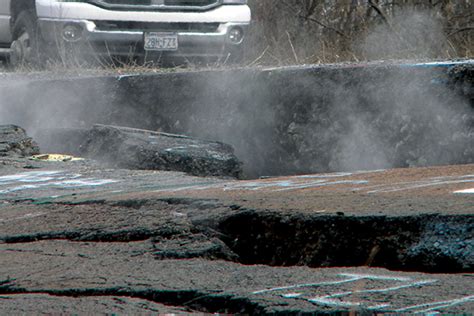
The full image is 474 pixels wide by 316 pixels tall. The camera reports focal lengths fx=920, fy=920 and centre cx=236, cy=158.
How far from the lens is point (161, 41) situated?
27.1 ft

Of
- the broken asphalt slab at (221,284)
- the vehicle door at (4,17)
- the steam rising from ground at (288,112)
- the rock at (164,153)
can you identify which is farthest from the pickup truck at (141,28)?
the broken asphalt slab at (221,284)

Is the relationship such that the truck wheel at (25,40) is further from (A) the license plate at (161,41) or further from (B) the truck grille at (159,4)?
(A) the license plate at (161,41)

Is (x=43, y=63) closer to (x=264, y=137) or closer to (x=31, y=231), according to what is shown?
(x=264, y=137)

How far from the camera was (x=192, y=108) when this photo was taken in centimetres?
588

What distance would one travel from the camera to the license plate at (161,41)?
823cm

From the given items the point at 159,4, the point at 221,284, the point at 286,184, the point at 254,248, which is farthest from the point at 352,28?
the point at 221,284

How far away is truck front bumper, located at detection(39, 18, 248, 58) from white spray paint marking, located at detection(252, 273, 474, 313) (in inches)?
238

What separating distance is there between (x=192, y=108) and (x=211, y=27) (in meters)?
2.85

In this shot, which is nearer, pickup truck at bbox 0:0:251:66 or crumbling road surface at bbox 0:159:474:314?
crumbling road surface at bbox 0:159:474:314

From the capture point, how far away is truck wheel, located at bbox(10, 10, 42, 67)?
8.84m

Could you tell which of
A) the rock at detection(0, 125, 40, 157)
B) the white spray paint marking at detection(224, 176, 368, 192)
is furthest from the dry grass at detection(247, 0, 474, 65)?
the white spray paint marking at detection(224, 176, 368, 192)

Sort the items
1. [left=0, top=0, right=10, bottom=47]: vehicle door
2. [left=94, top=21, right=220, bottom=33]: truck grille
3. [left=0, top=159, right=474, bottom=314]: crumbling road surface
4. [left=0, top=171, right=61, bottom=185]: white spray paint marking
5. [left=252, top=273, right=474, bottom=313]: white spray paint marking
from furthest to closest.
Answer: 1. [left=0, top=0, right=10, bottom=47]: vehicle door
2. [left=94, top=21, right=220, bottom=33]: truck grille
3. [left=0, top=171, right=61, bottom=185]: white spray paint marking
4. [left=0, top=159, right=474, bottom=314]: crumbling road surface
5. [left=252, top=273, right=474, bottom=313]: white spray paint marking

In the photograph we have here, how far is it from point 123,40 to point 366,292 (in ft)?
20.9

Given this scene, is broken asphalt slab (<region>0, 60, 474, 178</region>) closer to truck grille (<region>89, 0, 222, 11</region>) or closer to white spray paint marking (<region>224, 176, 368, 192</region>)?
white spray paint marking (<region>224, 176, 368, 192</region>)
